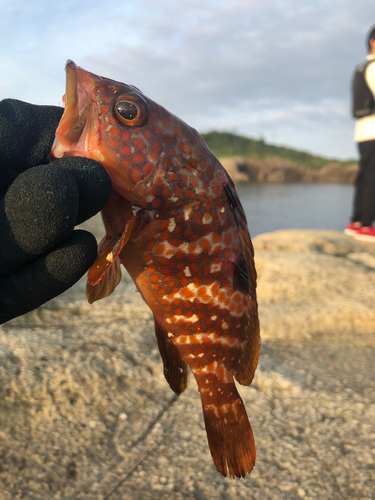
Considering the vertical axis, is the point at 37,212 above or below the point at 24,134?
below

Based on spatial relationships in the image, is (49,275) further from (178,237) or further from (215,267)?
(215,267)

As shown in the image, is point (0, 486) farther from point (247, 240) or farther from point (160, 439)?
point (247, 240)

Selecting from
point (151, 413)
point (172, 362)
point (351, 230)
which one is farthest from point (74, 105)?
point (351, 230)

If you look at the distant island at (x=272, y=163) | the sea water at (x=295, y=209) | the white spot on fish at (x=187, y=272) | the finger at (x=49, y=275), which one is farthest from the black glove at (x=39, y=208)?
the distant island at (x=272, y=163)

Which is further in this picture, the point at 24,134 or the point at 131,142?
the point at 24,134

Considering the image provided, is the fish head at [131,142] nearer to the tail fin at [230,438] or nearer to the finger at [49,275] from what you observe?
the finger at [49,275]

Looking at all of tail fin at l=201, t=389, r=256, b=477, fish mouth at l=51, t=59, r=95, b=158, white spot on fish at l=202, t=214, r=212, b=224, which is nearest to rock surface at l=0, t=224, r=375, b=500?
tail fin at l=201, t=389, r=256, b=477

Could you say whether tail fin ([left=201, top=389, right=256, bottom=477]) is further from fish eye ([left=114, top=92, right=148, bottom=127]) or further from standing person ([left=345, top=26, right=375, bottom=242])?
standing person ([left=345, top=26, right=375, bottom=242])

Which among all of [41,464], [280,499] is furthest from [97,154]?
[280,499]

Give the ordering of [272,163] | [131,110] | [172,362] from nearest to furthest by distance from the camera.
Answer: [131,110], [172,362], [272,163]
